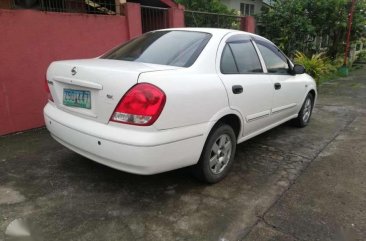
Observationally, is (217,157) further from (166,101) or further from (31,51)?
(31,51)

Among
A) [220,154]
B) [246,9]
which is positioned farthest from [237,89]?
[246,9]

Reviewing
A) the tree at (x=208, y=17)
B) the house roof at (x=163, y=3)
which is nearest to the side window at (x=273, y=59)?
the tree at (x=208, y=17)

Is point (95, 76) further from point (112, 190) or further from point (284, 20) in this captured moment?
point (284, 20)

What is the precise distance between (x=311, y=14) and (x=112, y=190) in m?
12.3

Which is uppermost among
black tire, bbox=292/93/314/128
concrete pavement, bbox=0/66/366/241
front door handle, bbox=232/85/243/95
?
front door handle, bbox=232/85/243/95

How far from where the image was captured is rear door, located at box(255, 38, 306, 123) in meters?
4.36

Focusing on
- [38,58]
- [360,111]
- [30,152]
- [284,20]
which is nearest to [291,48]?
[284,20]

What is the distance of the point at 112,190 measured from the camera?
3371 mm

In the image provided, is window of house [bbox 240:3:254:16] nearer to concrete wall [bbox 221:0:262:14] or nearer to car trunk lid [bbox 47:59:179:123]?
concrete wall [bbox 221:0:262:14]

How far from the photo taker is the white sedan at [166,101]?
275cm

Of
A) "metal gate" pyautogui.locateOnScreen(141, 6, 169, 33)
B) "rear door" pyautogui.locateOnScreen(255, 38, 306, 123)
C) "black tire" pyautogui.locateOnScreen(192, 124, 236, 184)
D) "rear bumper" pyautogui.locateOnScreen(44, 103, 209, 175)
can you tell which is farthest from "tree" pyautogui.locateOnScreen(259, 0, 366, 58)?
"rear bumper" pyautogui.locateOnScreen(44, 103, 209, 175)

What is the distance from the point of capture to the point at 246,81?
3.71 meters

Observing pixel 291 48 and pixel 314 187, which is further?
pixel 291 48

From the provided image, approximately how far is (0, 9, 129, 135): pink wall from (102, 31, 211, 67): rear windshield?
5.88ft
